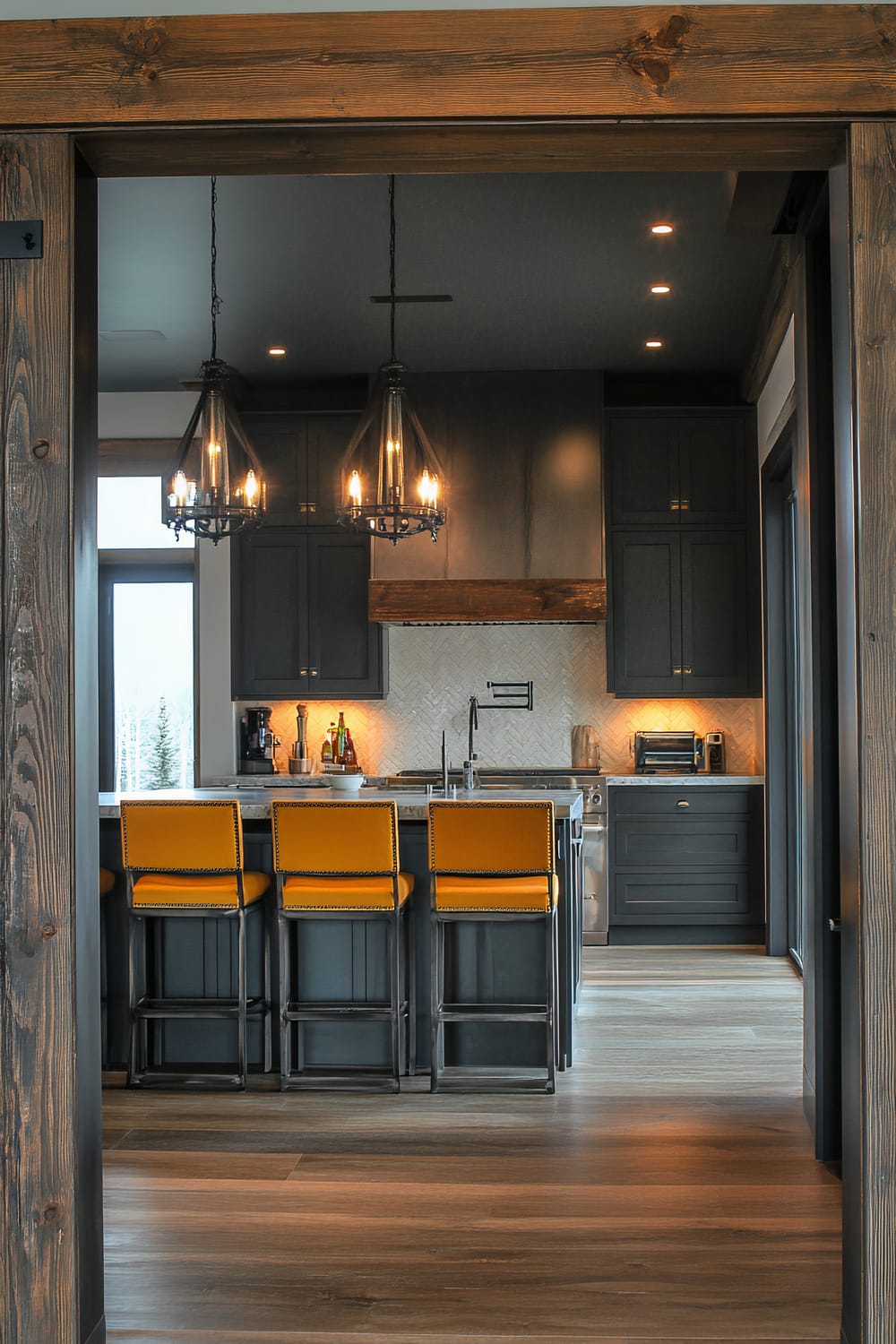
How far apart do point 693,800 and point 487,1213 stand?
4.03 m

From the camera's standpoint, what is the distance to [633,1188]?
3.27 metres

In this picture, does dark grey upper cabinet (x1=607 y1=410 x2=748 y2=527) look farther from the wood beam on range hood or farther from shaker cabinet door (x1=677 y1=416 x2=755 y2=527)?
the wood beam on range hood

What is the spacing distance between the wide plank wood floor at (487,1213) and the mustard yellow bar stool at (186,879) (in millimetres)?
236

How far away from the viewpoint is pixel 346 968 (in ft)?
14.3

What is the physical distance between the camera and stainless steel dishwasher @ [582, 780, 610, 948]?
6.86 meters

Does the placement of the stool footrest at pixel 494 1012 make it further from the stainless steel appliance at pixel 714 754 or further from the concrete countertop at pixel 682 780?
the stainless steel appliance at pixel 714 754

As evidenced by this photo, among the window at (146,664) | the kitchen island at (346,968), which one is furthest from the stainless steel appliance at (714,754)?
the window at (146,664)

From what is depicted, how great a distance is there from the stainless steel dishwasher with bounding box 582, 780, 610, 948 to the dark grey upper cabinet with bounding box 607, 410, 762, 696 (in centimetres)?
75

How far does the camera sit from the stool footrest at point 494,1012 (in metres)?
4.12

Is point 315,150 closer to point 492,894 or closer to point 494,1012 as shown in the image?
point 492,894

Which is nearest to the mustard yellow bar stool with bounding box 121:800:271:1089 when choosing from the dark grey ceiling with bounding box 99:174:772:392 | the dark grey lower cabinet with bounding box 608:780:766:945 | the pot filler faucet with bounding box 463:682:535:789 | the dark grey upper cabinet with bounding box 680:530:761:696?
the dark grey ceiling with bounding box 99:174:772:392

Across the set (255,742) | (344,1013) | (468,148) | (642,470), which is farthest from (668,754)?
(468,148)

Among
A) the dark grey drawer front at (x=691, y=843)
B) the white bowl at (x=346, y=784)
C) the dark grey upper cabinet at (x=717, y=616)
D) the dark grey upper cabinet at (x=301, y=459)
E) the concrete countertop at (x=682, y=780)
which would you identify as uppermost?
the dark grey upper cabinet at (x=301, y=459)

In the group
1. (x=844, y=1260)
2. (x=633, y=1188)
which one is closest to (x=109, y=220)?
(x=633, y=1188)
